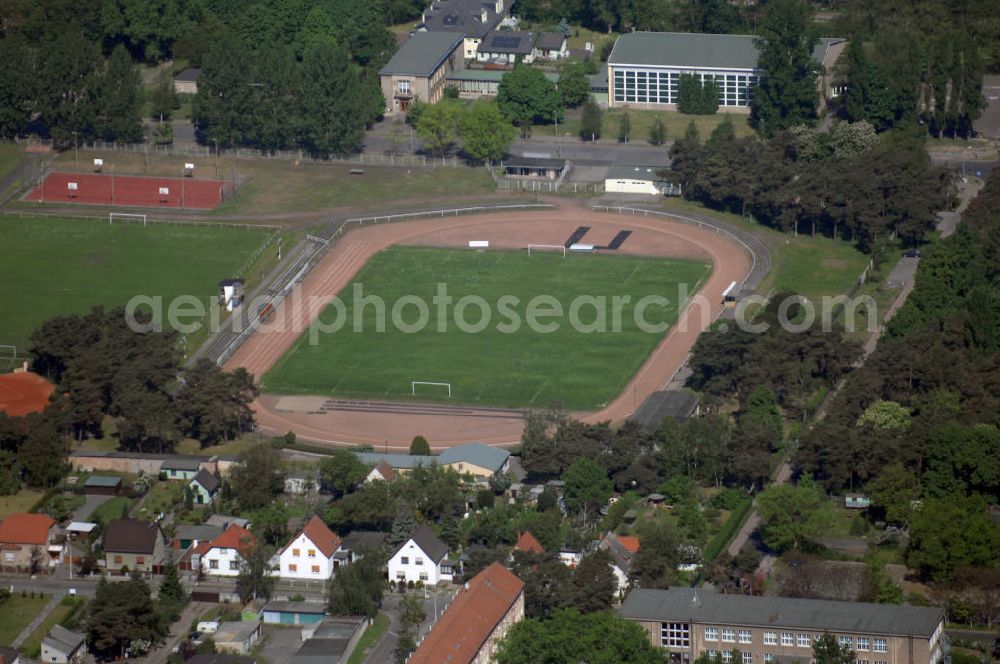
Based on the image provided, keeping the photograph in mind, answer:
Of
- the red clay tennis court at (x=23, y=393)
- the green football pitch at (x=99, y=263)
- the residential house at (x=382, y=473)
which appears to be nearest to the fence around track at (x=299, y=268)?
the green football pitch at (x=99, y=263)

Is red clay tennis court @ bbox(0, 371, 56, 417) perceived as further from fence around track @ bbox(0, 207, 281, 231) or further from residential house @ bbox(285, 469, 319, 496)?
fence around track @ bbox(0, 207, 281, 231)

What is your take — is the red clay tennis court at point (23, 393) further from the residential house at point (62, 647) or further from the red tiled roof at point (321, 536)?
the residential house at point (62, 647)

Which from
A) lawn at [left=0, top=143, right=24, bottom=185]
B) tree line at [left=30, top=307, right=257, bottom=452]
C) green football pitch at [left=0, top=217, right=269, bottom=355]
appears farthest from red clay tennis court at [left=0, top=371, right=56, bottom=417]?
lawn at [left=0, top=143, right=24, bottom=185]

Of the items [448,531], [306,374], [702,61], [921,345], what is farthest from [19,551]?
[702,61]

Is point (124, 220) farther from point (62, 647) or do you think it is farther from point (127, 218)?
point (62, 647)

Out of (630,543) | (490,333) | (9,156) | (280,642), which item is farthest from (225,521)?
(9,156)
